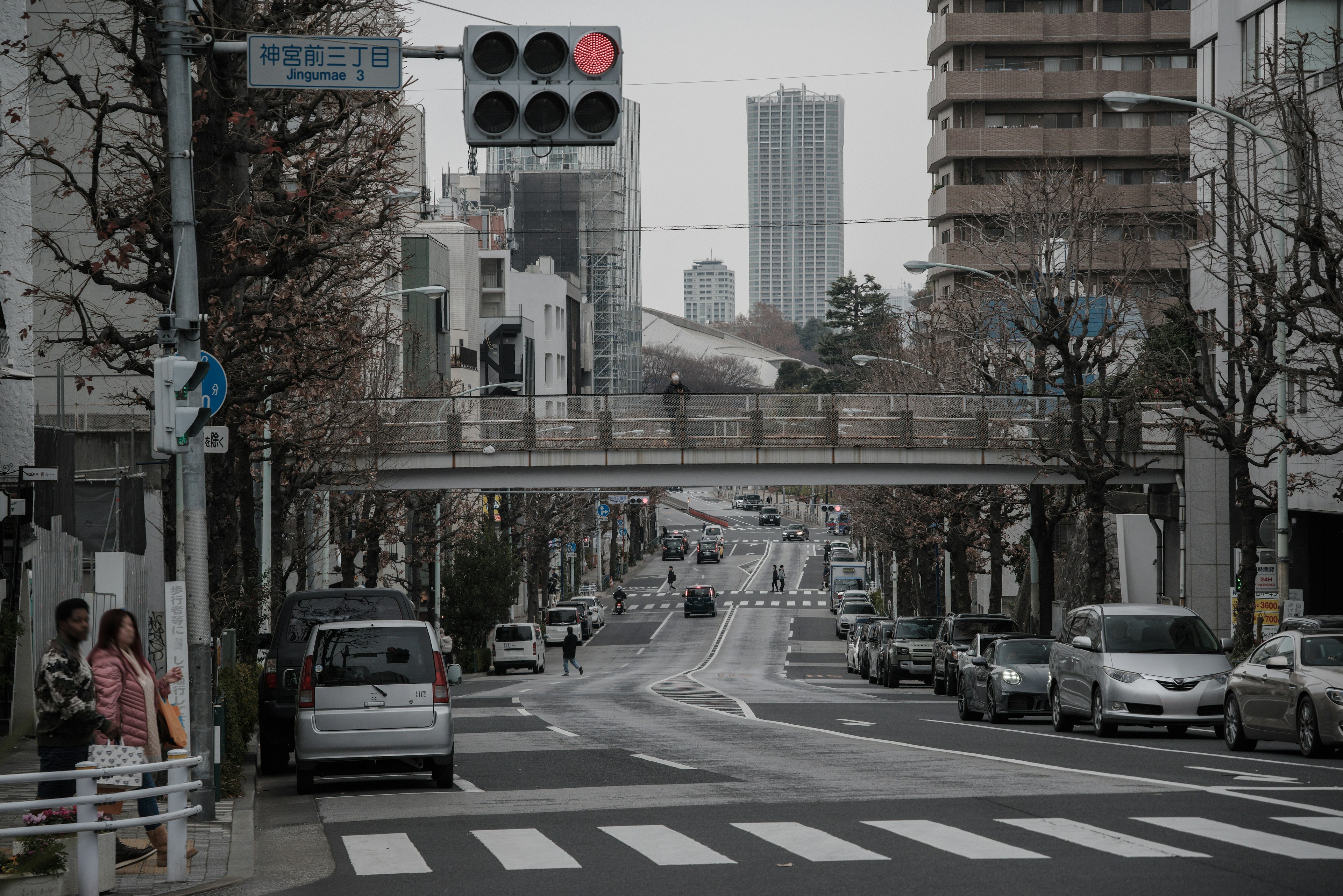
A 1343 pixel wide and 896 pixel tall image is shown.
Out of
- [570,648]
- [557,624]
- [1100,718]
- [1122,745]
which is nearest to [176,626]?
[1122,745]

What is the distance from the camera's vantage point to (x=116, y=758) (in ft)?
33.4

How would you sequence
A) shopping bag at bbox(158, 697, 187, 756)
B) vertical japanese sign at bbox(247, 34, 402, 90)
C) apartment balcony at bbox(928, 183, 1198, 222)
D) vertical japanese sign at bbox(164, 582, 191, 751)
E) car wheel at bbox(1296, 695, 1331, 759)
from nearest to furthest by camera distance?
shopping bag at bbox(158, 697, 187, 756) < vertical japanese sign at bbox(247, 34, 402, 90) < vertical japanese sign at bbox(164, 582, 191, 751) < car wheel at bbox(1296, 695, 1331, 759) < apartment balcony at bbox(928, 183, 1198, 222)

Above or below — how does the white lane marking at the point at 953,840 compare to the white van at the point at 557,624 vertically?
above

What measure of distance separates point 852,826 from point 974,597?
2654 inches

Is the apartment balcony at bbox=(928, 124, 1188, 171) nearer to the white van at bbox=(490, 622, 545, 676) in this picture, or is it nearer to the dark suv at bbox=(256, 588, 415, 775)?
the white van at bbox=(490, 622, 545, 676)

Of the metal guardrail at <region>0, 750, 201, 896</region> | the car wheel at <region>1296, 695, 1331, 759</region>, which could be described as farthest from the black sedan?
the metal guardrail at <region>0, 750, 201, 896</region>

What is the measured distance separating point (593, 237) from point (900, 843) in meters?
120

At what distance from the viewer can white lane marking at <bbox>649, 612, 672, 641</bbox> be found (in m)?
78.5

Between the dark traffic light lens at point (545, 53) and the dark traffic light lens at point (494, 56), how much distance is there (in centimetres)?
12

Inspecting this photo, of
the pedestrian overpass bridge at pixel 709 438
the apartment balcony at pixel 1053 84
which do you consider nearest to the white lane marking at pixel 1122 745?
the pedestrian overpass bridge at pixel 709 438

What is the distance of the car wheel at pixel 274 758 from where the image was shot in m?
19.3

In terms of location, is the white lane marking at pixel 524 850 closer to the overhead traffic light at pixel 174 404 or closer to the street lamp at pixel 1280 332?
the overhead traffic light at pixel 174 404

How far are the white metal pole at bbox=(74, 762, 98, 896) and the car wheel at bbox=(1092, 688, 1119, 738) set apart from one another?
48.5ft

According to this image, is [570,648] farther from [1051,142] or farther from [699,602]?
[1051,142]
